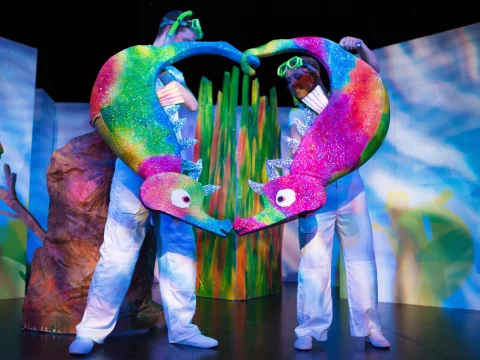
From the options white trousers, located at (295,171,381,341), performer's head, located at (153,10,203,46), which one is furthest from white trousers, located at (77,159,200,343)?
performer's head, located at (153,10,203,46)

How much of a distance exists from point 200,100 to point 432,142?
1.75 metres

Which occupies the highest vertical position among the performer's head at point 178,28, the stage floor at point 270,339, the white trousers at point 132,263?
the performer's head at point 178,28

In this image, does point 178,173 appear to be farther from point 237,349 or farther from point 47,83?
point 47,83

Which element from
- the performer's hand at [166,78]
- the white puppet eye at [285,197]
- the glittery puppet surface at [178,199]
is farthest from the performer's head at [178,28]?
the white puppet eye at [285,197]

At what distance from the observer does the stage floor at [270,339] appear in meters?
1.91

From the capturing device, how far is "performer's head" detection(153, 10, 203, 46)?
7.41ft

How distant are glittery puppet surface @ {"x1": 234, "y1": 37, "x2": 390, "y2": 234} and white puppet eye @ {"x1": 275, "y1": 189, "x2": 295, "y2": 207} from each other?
0.02m

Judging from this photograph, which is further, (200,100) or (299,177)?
(200,100)

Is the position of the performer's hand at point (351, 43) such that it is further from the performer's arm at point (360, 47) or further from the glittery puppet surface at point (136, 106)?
the glittery puppet surface at point (136, 106)

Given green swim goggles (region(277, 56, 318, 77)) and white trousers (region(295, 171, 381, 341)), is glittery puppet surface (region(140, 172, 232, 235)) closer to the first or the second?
white trousers (region(295, 171, 381, 341))

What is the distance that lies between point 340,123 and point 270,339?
992 mm

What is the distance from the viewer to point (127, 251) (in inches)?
83.0

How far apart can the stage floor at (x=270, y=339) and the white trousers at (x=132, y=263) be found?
0.14m

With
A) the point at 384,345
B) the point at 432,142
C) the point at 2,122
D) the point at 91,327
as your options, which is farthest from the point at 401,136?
the point at 2,122
